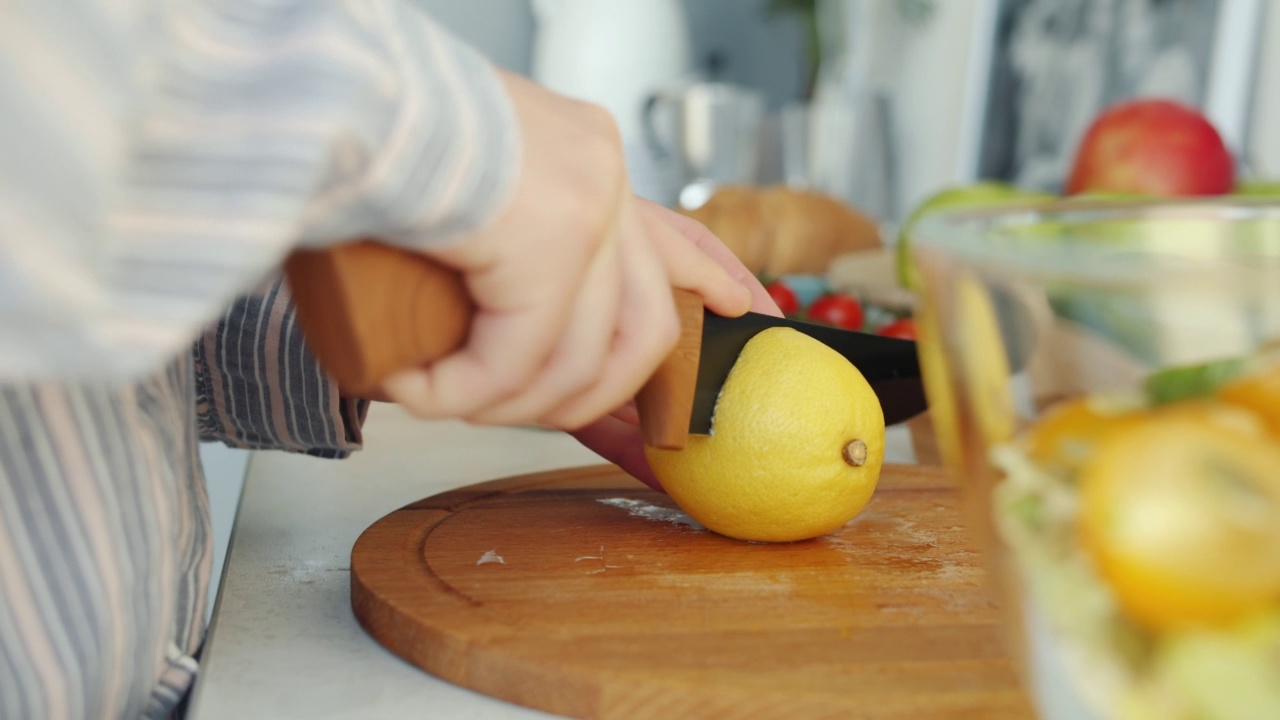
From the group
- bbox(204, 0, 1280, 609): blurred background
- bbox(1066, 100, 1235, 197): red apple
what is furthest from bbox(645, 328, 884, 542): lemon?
bbox(1066, 100, 1235, 197): red apple

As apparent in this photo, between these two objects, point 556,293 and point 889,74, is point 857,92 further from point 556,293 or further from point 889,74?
point 556,293

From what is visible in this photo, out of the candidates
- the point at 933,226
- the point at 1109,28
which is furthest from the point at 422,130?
the point at 1109,28

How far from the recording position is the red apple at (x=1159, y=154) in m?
1.22

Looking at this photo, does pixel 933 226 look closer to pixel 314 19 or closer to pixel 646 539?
pixel 314 19

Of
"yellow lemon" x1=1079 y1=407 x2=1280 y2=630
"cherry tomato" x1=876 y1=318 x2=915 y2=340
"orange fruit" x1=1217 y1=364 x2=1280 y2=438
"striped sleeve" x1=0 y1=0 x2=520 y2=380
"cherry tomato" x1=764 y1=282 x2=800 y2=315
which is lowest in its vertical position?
"cherry tomato" x1=876 y1=318 x2=915 y2=340

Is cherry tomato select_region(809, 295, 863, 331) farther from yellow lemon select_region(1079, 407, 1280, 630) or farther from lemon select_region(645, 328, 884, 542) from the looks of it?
yellow lemon select_region(1079, 407, 1280, 630)

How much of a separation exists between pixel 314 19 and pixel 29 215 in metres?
0.10

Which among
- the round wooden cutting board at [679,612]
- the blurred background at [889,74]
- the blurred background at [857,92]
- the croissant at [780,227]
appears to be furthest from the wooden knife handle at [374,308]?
the blurred background at [889,74]

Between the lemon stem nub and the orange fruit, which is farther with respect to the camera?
the lemon stem nub

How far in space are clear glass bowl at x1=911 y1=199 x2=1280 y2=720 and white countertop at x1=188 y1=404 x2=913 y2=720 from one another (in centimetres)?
23

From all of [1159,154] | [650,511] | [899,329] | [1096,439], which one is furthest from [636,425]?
[1159,154]

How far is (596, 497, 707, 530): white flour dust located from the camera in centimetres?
67

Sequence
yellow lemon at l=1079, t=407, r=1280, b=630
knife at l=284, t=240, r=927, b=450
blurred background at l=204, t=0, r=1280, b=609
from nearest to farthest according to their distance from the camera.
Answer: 1. yellow lemon at l=1079, t=407, r=1280, b=630
2. knife at l=284, t=240, r=927, b=450
3. blurred background at l=204, t=0, r=1280, b=609

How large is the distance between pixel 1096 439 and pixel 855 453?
1.06 ft
